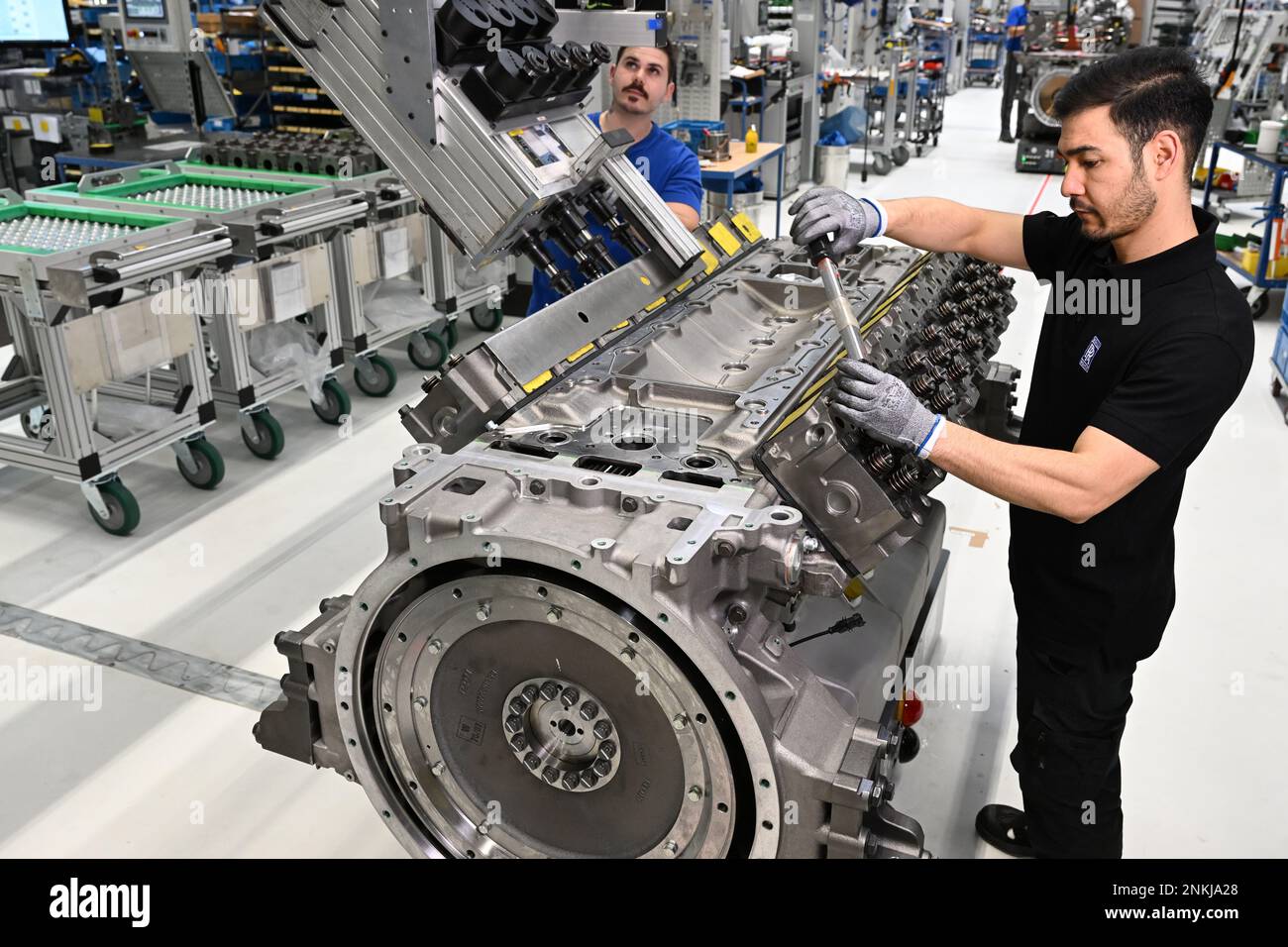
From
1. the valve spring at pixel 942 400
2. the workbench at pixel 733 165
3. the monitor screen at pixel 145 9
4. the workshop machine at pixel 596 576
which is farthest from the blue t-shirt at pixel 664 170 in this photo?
the monitor screen at pixel 145 9

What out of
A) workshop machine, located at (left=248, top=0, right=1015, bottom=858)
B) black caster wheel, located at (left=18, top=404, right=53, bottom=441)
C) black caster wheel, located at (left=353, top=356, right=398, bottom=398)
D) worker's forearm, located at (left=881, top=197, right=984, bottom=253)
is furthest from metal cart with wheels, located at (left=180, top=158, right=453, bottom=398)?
worker's forearm, located at (left=881, top=197, right=984, bottom=253)

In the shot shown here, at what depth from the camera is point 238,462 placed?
4879 mm

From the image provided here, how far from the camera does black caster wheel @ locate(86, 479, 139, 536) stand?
4129 millimetres

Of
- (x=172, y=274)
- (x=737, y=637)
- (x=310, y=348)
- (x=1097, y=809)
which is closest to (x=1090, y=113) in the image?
(x=737, y=637)

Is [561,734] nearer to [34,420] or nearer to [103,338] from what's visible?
[103,338]

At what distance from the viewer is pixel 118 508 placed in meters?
4.13

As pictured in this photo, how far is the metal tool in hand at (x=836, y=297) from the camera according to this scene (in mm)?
2010

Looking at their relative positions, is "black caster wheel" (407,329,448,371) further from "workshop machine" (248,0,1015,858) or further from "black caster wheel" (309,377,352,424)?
"workshop machine" (248,0,1015,858)

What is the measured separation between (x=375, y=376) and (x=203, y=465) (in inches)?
51.0

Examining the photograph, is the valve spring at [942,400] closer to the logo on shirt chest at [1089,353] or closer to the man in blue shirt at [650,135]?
the logo on shirt chest at [1089,353]

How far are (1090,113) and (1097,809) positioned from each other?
1.49 meters

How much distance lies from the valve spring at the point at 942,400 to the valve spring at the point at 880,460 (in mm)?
450

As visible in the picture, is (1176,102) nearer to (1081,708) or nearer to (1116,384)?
(1116,384)

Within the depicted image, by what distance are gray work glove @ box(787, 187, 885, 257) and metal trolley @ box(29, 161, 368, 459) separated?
2.92m
